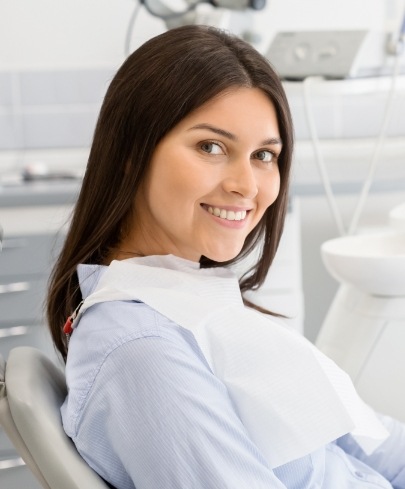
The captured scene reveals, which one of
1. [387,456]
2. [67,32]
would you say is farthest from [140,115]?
[67,32]

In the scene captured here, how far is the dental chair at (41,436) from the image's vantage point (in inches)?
37.7

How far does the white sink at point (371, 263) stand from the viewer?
68.8 inches

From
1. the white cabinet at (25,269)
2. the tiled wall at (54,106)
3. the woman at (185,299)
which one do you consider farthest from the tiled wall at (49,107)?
the woman at (185,299)

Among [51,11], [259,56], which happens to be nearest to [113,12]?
[51,11]

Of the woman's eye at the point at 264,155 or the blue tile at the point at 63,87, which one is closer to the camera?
the woman's eye at the point at 264,155

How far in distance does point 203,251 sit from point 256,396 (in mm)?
259

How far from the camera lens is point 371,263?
1759 mm

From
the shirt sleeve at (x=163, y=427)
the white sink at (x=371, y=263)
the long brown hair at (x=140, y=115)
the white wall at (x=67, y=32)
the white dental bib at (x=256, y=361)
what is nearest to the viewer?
the shirt sleeve at (x=163, y=427)

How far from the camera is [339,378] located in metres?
1.23

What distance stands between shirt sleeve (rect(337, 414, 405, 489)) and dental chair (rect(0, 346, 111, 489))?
585mm

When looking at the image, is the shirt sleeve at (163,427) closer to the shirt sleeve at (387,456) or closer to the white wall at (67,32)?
the shirt sleeve at (387,456)

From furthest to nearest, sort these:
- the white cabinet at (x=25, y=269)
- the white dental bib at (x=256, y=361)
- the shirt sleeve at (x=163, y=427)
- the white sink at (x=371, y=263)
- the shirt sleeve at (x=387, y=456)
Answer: the white cabinet at (x=25, y=269) → the white sink at (x=371, y=263) → the shirt sleeve at (x=387, y=456) → the white dental bib at (x=256, y=361) → the shirt sleeve at (x=163, y=427)

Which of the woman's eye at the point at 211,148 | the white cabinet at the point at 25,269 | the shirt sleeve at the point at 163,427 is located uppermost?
the woman's eye at the point at 211,148

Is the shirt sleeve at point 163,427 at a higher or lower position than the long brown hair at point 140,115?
lower
